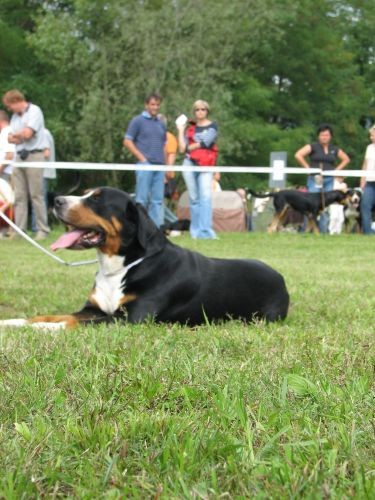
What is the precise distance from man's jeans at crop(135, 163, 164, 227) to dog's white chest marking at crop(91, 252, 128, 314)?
820cm

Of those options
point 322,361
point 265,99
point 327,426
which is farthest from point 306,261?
point 265,99

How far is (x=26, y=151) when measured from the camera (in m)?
13.4

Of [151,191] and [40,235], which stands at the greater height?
[151,191]

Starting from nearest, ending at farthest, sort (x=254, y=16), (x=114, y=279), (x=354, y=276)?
(x=114, y=279) → (x=354, y=276) → (x=254, y=16)

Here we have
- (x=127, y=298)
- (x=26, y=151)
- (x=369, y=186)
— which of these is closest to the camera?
(x=127, y=298)

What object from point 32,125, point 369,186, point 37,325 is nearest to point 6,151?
point 32,125

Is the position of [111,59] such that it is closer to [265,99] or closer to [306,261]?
[265,99]

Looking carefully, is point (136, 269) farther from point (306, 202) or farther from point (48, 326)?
point (306, 202)

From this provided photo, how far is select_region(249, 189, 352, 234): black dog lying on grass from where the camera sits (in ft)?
58.0

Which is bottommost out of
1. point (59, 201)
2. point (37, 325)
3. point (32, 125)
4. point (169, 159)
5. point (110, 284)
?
point (37, 325)

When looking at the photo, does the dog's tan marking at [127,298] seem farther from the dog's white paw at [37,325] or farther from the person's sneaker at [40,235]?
the person's sneaker at [40,235]

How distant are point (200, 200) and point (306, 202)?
477 cm

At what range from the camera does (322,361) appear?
338 cm

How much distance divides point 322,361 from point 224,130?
28.9m
